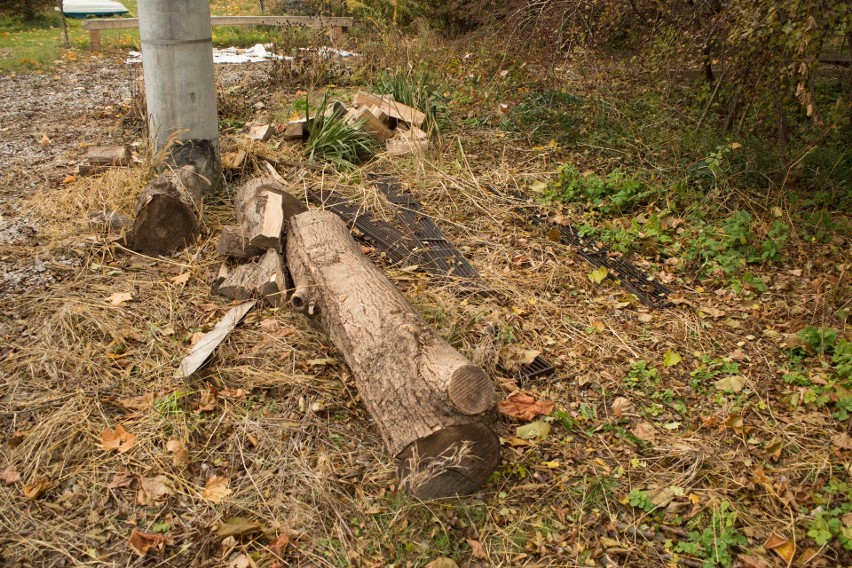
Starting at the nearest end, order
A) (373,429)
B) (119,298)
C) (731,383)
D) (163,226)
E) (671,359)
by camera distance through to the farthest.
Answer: (373,429) < (731,383) < (671,359) < (119,298) < (163,226)

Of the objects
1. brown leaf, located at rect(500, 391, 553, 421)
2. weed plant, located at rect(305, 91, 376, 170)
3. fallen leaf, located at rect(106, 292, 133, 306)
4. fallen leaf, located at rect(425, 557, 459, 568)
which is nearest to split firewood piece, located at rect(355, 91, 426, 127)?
weed plant, located at rect(305, 91, 376, 170)

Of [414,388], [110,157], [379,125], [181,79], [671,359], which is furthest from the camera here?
[379,125]

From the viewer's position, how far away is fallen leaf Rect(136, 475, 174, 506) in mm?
2848

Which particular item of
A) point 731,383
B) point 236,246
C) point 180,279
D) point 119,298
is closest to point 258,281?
point 236,246

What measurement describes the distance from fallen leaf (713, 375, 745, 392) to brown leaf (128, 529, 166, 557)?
2.76m

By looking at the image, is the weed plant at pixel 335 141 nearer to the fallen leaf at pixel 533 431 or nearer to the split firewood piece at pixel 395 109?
the split firewood piece at pixel 395 109

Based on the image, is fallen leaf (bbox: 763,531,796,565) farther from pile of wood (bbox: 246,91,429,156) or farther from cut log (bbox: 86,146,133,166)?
cut log (bbox: 86,146,133,166)

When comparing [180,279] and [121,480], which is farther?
[180,279]

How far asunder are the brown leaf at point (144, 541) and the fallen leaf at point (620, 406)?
7.04ft

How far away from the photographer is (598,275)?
4609mm

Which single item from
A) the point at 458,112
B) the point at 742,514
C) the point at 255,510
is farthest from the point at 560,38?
the point at 255,510

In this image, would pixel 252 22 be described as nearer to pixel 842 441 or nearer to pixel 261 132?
pixel 261 132

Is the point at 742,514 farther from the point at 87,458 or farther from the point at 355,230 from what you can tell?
the point at 355,230

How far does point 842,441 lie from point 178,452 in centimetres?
301
